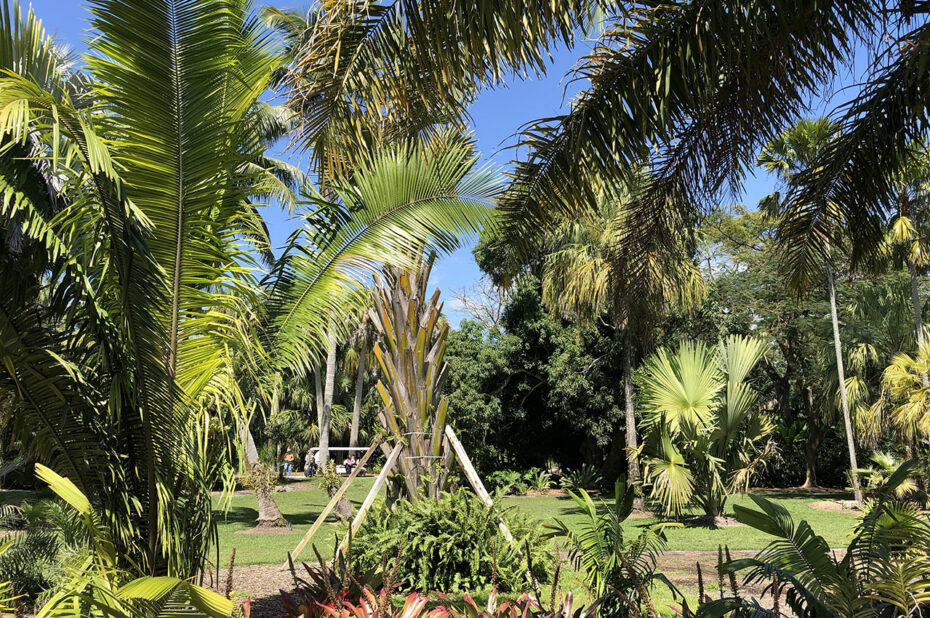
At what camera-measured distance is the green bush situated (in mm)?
6629

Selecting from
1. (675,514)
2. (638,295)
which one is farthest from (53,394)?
(675,514)

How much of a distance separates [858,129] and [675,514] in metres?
11.3

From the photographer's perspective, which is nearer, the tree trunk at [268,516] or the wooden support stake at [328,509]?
the wooden support stake at [328,509]

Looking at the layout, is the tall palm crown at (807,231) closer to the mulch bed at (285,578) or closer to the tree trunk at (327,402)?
the mulch bed at (285,578)

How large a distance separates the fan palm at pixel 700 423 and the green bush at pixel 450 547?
23.4 feet

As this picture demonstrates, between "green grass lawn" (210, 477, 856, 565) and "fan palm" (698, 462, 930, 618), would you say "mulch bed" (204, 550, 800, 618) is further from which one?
"fan palm" (698, 462, 930, 618)

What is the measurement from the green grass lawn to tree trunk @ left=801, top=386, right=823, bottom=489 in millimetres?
2326

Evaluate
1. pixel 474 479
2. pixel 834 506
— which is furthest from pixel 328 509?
pixel 834 506

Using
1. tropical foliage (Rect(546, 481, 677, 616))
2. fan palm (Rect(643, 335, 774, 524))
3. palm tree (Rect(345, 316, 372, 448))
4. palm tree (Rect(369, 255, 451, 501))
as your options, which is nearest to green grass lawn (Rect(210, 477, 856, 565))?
fan palm (Rect(643, 335, 774, 524))

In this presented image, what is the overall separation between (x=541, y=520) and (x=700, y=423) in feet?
23.2

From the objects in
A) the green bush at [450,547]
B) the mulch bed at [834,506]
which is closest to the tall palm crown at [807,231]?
the green bush at [450,547]

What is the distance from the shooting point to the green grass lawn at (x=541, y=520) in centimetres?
1094

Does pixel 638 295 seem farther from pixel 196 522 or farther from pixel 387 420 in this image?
pixel 196 522

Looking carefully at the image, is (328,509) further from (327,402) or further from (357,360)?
(357,360)
